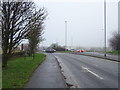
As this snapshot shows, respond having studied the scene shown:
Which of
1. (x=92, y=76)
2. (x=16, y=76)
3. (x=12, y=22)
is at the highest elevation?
(x=12, y=22)

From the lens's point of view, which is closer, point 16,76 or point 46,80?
point 46,80

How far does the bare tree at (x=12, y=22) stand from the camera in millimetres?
13211

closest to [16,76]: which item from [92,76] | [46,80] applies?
[46,80]

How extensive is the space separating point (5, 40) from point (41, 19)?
3599 millimetres

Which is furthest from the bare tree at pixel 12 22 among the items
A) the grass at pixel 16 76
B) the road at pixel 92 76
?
the road at pixel 92 76

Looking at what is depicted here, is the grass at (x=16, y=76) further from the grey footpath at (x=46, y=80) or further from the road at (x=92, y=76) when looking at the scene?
the road at (x=92, y=76)

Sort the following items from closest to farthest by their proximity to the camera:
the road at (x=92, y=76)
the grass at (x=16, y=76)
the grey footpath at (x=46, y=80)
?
1. the grass at (x=16, y=76)
2. the grey footpath at (x=46, y=80)
3. the road at (x=92, y=76)

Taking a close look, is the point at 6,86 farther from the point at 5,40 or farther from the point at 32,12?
the point at 32,12

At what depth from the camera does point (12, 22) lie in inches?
538

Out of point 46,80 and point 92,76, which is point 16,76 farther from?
point 92,76

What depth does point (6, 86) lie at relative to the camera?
7.59m

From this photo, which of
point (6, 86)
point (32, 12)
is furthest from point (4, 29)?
point (6, 86)

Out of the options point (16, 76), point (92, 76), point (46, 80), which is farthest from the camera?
point (92, 76)

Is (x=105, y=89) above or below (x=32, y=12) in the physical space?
below
